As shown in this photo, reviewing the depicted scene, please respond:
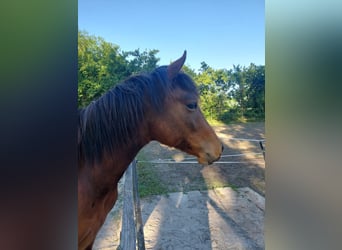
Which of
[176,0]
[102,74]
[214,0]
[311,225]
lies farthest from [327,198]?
[214,0]

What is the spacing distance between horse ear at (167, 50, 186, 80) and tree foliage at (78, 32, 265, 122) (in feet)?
0.36

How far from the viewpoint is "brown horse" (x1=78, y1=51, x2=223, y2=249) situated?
0.66 m

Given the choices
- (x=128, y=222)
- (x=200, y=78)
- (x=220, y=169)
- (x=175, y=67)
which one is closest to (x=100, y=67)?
(x=175, y=67)

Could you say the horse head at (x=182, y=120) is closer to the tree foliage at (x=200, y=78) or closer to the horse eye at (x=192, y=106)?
the horse eye at (x=192, y=106)

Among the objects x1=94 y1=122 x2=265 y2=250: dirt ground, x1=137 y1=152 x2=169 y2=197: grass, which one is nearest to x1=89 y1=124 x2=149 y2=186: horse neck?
x1=94 y1=122 x2=265 y2=250: dirt ground

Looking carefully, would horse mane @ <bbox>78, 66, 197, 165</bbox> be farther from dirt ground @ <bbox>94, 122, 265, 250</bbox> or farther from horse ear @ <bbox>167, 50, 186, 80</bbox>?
dirt ground @ <bbox>94, 122, 265, 250</bbox>

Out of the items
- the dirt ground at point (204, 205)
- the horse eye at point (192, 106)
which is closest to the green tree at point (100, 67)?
the horse eye at point (192, 106)

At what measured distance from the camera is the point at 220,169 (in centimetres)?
269

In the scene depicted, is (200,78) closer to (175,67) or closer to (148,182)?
(148,182)

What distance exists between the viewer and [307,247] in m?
0.19

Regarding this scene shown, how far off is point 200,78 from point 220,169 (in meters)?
1.16

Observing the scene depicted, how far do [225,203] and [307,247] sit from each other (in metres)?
1.85

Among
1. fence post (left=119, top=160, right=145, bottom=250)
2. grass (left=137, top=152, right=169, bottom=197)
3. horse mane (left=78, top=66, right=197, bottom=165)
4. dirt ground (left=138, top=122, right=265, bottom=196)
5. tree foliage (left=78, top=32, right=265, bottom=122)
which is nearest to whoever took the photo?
horse mane (left=78, top=66, right=197, bottom=165)

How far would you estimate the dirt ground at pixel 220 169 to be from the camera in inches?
89.6
